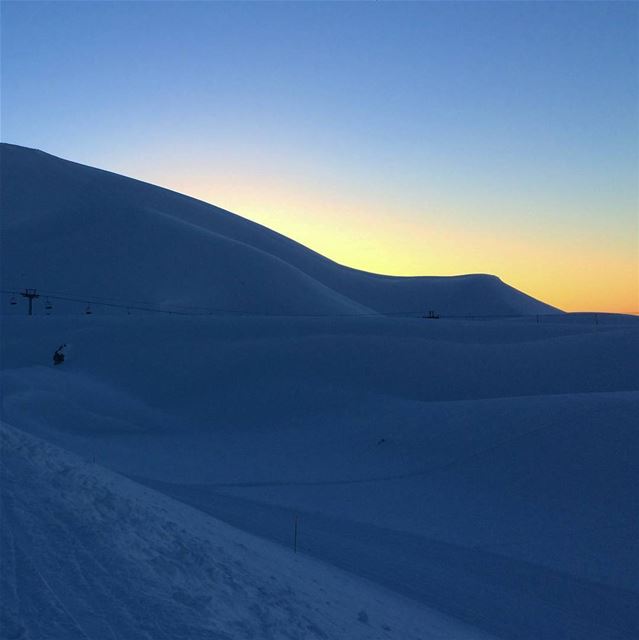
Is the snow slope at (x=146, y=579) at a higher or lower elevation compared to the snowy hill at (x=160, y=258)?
lower

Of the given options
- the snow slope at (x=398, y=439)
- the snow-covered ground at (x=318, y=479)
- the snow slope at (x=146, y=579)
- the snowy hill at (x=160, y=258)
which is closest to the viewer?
the snow slope at (x=146, y=579)

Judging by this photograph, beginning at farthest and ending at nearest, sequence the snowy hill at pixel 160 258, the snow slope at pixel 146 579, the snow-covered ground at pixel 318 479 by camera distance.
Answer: the snowy hill at pixel 160 258, the snow-covered ground at pixel 318 479, the snow slope at pixel 146 579

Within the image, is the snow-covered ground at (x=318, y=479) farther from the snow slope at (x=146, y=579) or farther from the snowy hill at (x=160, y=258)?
the snowy hill at (x=160, y=258)

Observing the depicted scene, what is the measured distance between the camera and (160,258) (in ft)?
248

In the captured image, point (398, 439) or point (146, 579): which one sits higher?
point (146, 579)

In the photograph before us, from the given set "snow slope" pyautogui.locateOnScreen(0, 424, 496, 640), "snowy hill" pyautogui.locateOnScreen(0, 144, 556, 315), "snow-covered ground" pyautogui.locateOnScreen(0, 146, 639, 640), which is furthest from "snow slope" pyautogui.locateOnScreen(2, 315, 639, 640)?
"snowy hill" pyautogui.locateOnScreen(0, 144, 556, 315)

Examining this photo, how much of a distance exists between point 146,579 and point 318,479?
12.2 metres

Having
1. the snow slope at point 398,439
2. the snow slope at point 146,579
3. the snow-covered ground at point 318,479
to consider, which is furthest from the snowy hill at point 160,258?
the snow slope at point 146,579

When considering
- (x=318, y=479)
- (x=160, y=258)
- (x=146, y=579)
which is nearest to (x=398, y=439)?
(x=318, y=479)

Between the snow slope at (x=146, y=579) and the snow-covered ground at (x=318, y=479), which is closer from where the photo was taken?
the snow slope at (x=146, y=579)

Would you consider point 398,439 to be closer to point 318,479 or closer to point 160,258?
point 318,479

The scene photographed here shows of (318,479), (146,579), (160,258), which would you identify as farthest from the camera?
(160,258)

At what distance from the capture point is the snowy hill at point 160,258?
71.2m

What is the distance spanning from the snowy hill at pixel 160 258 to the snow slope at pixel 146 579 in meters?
57.0
